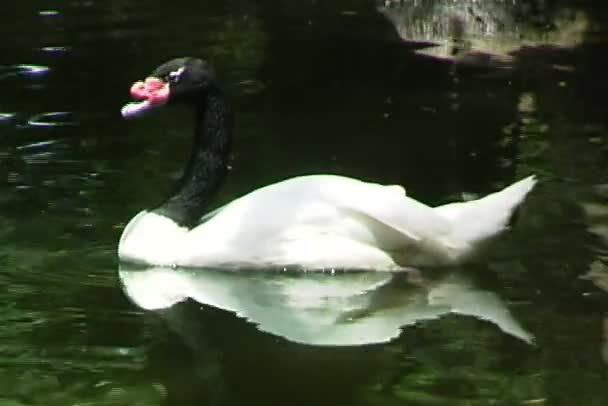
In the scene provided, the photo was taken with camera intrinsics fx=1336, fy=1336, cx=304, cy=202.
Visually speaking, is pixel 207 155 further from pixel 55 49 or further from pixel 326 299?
pixel 55 49

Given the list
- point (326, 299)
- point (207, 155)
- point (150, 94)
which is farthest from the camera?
point (207, 155)

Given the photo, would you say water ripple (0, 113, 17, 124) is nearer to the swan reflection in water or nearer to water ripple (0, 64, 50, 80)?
water ripple (0, 64, 50, 80)

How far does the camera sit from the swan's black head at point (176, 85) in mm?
6754

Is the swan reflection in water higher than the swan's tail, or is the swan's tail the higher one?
the swan's tail

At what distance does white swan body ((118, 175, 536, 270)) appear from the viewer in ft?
20.9

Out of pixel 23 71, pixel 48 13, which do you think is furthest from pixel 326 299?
pixel 48 13

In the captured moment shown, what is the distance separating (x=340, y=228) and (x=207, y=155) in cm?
92

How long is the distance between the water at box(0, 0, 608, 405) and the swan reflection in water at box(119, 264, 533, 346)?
0.05ft

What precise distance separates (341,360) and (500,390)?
2.25 feet

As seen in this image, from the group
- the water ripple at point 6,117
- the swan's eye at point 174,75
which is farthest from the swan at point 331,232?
the water ripple at point 6,117

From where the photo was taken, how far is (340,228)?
6.44m

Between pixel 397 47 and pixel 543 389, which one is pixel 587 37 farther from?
pixel 543 389

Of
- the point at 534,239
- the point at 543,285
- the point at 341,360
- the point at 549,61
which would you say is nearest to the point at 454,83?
the point at 549,61

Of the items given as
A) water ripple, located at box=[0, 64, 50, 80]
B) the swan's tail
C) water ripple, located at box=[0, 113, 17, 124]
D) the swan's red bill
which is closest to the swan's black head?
the swan's red bill
